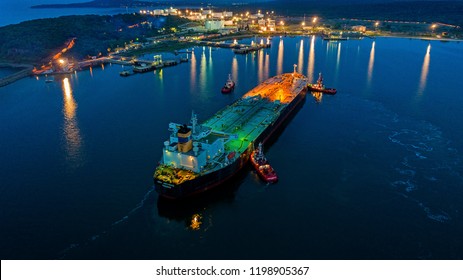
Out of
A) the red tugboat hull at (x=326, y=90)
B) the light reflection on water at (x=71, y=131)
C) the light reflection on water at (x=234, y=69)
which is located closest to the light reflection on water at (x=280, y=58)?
the light reflection on water at (x=234, y=69)

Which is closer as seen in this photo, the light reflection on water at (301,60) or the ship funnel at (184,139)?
the ship funnel at (184,139)

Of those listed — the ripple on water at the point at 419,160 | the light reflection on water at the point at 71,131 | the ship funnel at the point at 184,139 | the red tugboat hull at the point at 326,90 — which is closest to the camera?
the ship funnel at the point at 184,139

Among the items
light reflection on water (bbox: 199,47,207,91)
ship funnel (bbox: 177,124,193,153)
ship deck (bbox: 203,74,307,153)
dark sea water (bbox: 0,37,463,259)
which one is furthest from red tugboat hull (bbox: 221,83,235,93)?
ship funnel (bbox: 177,124,193,153)

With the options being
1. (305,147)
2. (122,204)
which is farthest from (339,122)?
(122,204)

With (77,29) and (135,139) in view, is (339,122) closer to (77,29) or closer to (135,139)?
(135,139)

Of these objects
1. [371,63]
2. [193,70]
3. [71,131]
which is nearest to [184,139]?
[71,131]

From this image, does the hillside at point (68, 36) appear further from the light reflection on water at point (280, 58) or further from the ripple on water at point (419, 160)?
the ripple on water at point (419, 160)
